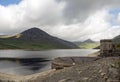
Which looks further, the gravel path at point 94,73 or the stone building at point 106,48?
the stone building at point 106,48

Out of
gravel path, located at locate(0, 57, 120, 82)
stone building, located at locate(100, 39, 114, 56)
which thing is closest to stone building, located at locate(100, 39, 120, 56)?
stone building, located at locate(100, 39, 114, 56)

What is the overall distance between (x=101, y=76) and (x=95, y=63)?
9.72ft

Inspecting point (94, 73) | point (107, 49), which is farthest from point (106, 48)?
point (94, 73)

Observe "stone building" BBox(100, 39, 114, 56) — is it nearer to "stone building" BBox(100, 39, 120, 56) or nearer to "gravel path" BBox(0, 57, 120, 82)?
"stone building" BBox(100, 39, 120, 56)

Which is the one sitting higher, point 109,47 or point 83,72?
point 109,47

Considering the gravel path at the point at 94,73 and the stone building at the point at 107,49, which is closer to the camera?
the gravel path at the point at 94,73

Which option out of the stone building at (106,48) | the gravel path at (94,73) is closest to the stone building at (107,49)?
the stone building at (106,48)

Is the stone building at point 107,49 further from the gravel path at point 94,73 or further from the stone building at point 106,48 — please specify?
the gravel path at point 94,73

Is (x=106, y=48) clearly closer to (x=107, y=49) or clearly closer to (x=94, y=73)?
(x=107, y=49)

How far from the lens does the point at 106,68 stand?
2520cm

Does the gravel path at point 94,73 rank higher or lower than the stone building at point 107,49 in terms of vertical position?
lower

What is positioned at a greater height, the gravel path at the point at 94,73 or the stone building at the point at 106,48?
the stone building at the point at 106,48

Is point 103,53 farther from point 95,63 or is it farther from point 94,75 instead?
point 94,75

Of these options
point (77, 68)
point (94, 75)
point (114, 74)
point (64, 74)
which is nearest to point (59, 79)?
point (64, 74)
